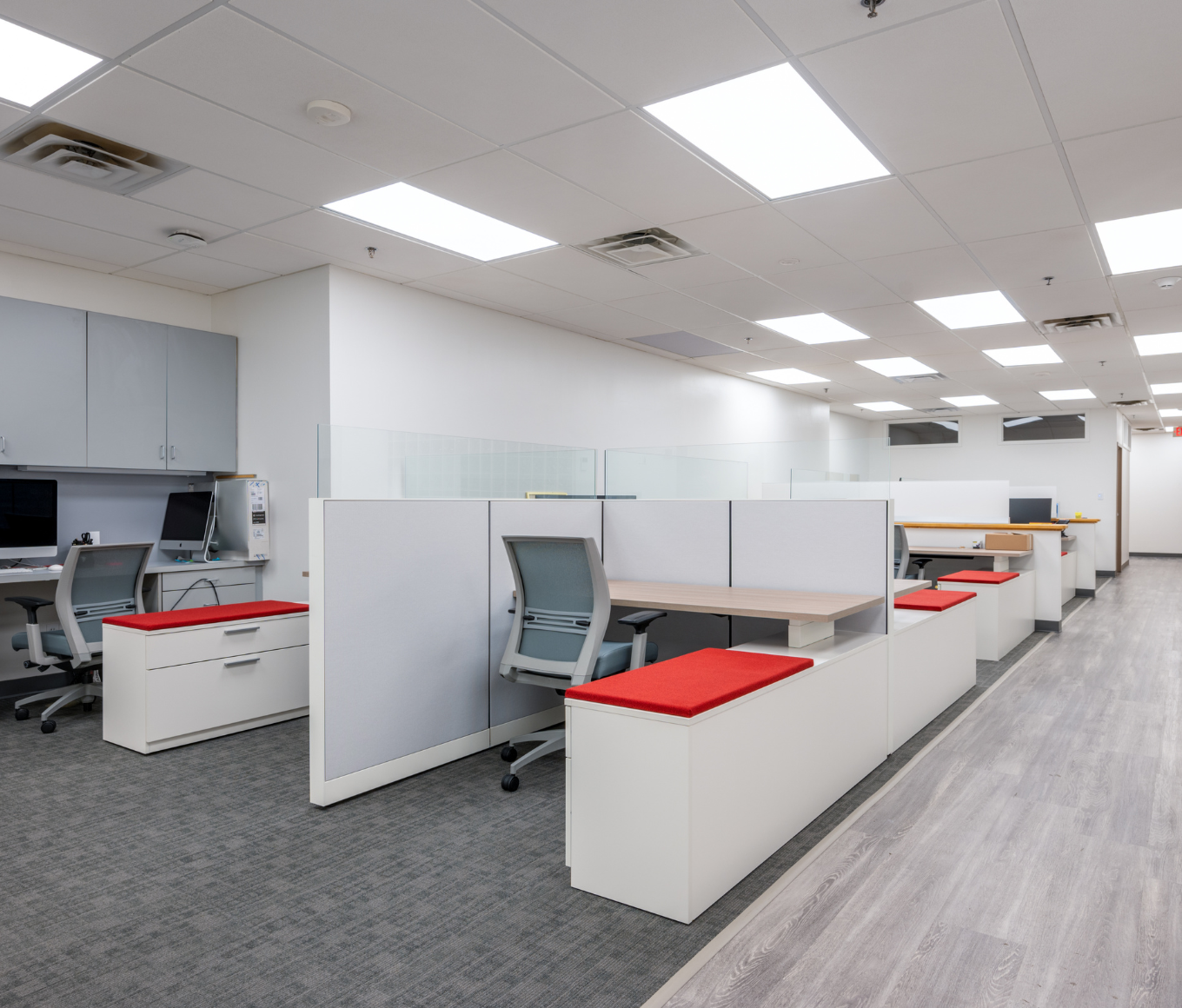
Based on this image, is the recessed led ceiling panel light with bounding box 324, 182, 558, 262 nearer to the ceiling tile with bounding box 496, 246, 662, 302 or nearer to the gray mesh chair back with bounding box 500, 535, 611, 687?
the ceiling tile with bounding box 496, 246, 662, 302

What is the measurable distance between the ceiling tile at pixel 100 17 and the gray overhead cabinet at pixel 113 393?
2466mm

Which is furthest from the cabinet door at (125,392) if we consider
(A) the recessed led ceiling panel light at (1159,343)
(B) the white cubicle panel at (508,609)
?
(A) the recessed led ceiling panel light at (1159,343)

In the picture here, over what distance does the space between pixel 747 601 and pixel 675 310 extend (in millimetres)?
3198

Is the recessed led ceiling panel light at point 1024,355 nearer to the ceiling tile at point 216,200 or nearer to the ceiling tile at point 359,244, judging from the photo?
the ceiling tile at point 359,244

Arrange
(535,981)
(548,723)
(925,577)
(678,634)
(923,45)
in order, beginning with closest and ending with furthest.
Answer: (535,981) < (923,45) < (548,723) < (678,634) < (925,577)

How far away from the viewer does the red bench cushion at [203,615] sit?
339cm

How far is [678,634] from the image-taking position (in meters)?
4.01

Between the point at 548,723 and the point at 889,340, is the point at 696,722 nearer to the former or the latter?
the point at 548,723

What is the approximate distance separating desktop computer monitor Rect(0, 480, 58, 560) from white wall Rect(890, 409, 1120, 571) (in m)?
10.5

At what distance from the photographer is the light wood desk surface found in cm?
276

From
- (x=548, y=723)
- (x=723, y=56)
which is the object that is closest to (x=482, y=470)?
(x=548, y=723)

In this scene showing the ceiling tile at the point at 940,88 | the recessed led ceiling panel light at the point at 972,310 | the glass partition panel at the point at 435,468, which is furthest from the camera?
the recessed led ceiling panel light at the point at 972,310

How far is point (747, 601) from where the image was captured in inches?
117

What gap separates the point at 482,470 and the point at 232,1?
201 cm
